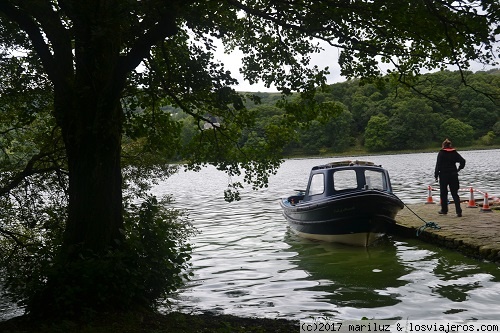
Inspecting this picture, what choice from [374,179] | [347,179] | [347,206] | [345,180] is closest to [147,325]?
[347,206]

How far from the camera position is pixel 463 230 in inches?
557

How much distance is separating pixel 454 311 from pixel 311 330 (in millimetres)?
3242

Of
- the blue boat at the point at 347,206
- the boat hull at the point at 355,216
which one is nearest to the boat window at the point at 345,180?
the blue boat at the point at 347,206

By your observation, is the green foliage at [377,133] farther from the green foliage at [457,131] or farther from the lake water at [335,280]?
the lake water at [335,280]

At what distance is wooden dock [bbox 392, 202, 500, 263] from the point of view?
12130mm

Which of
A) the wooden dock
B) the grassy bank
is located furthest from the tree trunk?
the wooden dock

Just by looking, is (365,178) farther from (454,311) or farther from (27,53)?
(27,53)

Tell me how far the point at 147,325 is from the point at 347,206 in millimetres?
9762

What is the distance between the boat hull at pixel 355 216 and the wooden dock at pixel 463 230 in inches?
47.5

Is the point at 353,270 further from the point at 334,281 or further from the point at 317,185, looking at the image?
the point at 317,185

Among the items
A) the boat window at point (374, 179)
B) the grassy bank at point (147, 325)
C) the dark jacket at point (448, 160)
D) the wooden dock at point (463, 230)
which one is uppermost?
the dark jacket at point (448, 160)

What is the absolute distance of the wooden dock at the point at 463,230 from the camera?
12.1 meters

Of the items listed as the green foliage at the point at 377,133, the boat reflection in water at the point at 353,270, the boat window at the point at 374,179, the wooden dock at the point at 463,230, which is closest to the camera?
the boat reflection in water at the point at 353,270

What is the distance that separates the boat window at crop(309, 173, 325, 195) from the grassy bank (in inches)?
384
